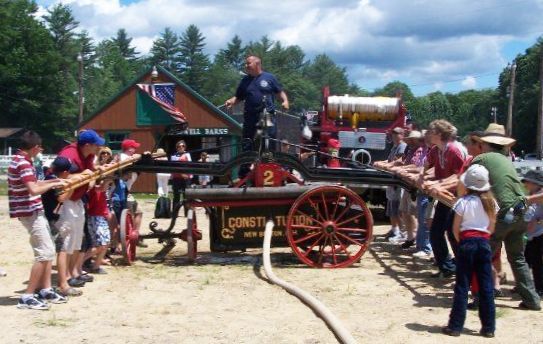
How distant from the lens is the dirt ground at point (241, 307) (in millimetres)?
5012

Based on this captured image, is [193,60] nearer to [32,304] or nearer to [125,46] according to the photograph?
[125,46]

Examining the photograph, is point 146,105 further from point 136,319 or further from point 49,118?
point 49,118

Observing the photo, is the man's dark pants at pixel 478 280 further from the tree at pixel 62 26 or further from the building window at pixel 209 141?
Answer: the tree at pixel 62 26

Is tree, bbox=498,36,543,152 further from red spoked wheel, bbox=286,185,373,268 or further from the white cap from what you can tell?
the white cap

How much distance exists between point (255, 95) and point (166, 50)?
105 metres

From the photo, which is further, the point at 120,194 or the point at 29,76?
the point at 29,76

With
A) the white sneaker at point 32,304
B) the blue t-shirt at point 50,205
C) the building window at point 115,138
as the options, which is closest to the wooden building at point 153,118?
the building window at point 115,138

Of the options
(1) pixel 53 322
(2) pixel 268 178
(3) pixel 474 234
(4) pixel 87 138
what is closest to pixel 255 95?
(2) pixel 268 178

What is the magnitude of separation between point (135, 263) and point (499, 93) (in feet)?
244

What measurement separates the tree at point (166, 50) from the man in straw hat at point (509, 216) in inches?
4186

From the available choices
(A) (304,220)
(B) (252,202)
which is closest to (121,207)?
(B) (252,202)

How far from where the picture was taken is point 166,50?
110 meters

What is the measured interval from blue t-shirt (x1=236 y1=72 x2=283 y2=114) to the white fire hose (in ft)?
5.03

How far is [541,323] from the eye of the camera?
539 centimetres
